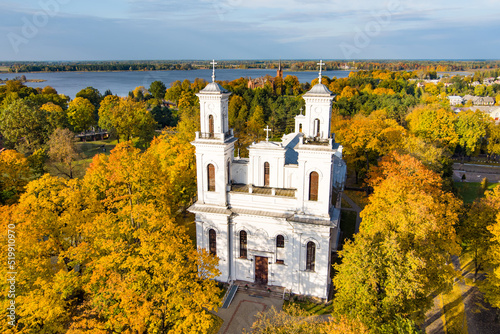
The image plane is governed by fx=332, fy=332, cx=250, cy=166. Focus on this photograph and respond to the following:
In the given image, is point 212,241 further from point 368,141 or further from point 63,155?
point 63,155

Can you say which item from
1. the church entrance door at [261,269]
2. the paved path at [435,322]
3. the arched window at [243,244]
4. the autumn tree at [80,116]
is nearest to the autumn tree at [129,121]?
the autumn tree at [80,116]

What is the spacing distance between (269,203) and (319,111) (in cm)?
723

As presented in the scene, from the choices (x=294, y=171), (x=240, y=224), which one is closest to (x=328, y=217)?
(x=294, y=171)

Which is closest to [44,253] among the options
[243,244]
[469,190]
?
[243,244]

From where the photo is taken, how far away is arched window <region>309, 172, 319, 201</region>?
72.9 feet

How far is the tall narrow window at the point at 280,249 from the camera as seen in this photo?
78.2 feet

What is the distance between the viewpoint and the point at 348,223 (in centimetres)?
3512

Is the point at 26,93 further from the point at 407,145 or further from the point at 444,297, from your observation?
the point at 444,297

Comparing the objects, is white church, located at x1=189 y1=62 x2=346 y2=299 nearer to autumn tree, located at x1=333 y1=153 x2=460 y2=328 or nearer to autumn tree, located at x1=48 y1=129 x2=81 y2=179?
autumn tree, located at x1=333 y1=153 x2=460 y2=328

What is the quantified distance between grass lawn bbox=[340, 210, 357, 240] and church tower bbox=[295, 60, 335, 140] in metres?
14.3

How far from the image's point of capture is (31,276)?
58.9 feet

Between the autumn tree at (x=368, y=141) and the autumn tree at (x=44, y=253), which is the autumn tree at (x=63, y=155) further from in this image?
the autumn tree at (x=368, y=141)

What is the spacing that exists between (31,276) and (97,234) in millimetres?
4110

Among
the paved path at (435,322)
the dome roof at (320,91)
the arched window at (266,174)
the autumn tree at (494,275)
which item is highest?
the dome roof at (320,91)
